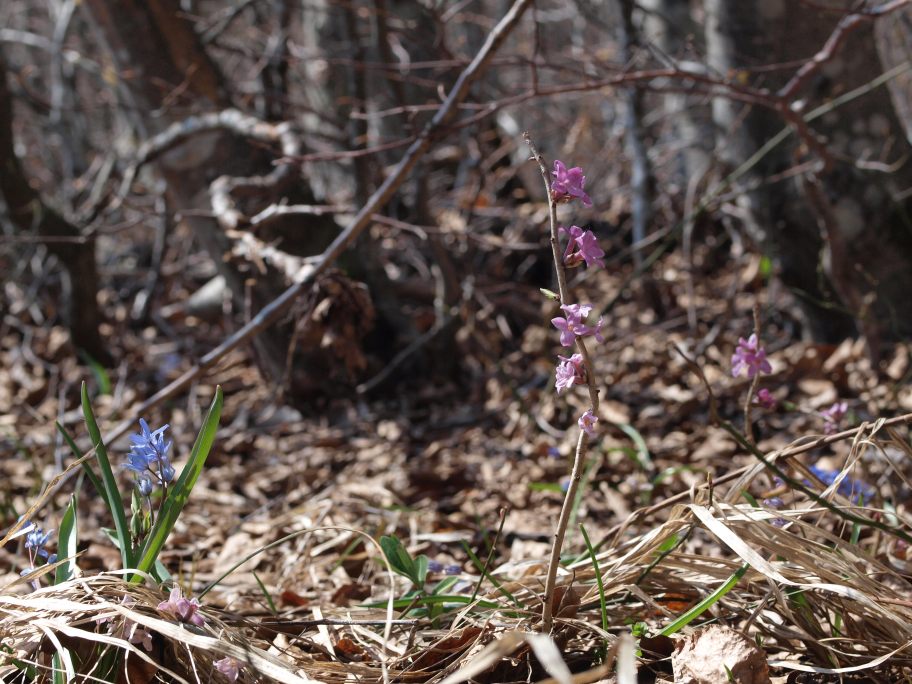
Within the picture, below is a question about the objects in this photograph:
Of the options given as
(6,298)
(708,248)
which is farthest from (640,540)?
(6,298)

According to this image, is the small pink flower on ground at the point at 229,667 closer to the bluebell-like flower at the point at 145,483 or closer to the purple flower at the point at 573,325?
the bluebell-like flower at the point at 145,483

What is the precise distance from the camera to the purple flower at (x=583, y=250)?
1021mm

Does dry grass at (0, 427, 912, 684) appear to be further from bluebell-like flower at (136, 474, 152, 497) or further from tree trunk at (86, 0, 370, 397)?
tree trunk at (86, 0, 370, 397)

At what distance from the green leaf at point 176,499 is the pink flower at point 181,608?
12cm

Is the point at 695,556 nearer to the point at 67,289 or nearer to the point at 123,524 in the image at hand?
the point at 123,524

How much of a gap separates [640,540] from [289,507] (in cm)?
148

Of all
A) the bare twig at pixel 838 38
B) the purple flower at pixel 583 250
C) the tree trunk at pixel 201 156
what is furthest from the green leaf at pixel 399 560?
the tree trunk at pixel 201 156

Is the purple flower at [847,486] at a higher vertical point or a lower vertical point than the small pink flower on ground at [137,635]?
lower

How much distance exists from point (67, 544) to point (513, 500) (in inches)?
54.7

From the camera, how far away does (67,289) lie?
4.07 m

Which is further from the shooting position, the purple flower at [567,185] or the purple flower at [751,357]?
the purple flower at [751,357]

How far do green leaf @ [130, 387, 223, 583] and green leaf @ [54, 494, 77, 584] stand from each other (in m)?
0.14

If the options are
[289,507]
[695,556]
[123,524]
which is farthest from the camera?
[289,507]

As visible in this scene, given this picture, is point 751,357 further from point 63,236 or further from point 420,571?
point 63,236
